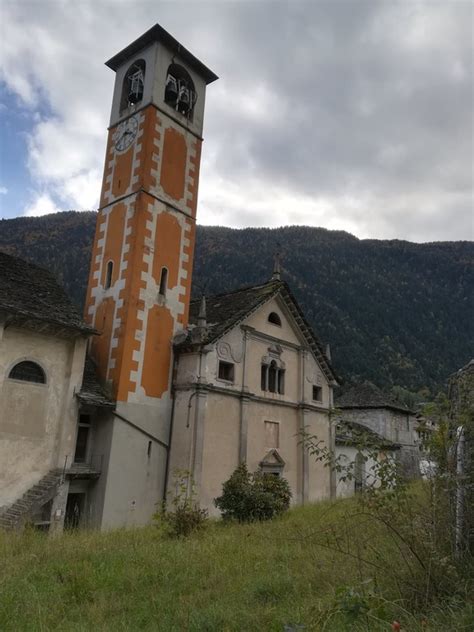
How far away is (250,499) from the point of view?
56.1 feet

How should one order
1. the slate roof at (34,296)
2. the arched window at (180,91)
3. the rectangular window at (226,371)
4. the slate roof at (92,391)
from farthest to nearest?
the arched window at (180,91) → the rectangular window at (226,371) → the slate roof at (92,391) → the slate roof at (34,296)

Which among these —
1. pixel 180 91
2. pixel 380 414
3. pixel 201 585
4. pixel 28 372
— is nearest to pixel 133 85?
pixel 180 91

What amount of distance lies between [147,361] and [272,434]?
732 cm

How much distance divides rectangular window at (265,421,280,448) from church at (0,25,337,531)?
0.07 m

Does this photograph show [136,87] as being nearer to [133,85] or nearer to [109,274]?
[133,85]

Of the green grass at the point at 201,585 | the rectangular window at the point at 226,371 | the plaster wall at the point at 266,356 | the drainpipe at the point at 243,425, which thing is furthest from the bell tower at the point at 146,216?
the green grass at the point at 201,585

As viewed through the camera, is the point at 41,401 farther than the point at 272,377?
No

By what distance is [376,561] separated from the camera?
775 cm

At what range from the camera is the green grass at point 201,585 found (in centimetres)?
591

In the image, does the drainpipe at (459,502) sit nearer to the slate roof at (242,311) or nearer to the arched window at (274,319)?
the slate roof at (242,311)

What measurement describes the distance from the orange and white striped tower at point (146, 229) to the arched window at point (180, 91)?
49 millimetres

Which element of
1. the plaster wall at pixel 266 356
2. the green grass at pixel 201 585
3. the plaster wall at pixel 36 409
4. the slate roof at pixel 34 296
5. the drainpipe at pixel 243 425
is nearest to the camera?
the green grass at pixel 201 585

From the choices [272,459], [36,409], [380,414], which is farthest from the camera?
[380,414]

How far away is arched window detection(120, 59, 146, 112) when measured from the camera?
22781 mm
